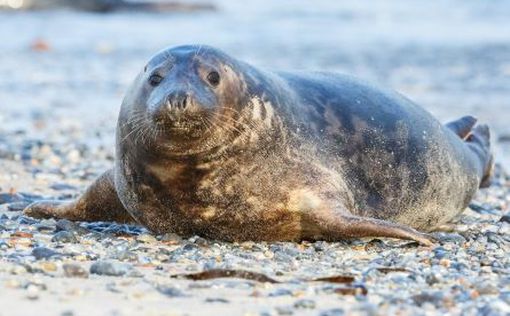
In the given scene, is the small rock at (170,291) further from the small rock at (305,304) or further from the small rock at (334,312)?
the small rock at (334,312)

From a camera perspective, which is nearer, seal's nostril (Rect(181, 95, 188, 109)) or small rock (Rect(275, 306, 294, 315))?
small rock (Rect(275, 306, 294, 315))

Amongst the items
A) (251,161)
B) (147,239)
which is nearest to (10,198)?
(147,239)

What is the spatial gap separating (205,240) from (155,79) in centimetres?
79

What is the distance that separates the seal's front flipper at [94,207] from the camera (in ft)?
20.7

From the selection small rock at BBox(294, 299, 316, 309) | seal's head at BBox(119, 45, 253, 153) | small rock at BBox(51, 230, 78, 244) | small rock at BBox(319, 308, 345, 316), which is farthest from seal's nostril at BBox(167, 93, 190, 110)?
small rock at BBox(319, 308, 345, 316)

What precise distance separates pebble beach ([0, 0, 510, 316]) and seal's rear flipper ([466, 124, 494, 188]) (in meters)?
0.17

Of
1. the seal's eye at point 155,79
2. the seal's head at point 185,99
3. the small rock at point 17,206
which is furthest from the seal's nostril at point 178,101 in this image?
the small rock at point 17,206

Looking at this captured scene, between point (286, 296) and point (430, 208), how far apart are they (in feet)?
7.52

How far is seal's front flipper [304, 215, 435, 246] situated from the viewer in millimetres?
5531

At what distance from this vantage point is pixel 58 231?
5934 millimetres

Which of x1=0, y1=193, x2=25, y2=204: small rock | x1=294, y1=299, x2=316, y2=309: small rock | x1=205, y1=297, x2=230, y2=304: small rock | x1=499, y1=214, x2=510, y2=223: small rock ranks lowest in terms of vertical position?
x1=0, y1=193, x2=25, y2=204: small rock

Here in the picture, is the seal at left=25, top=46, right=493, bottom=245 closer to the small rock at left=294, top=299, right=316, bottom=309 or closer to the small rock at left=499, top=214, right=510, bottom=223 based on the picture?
the small rock at left=499, top=214, right=510, bottom=223

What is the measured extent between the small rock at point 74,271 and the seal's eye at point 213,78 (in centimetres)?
126

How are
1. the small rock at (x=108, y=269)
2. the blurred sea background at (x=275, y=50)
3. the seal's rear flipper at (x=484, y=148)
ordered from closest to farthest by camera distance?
1. the small rock at (x=108, y=269)
2. the seal's rear flipper at (x=484, y=148)
3. the blurred sea background at (x=275, y=50)
